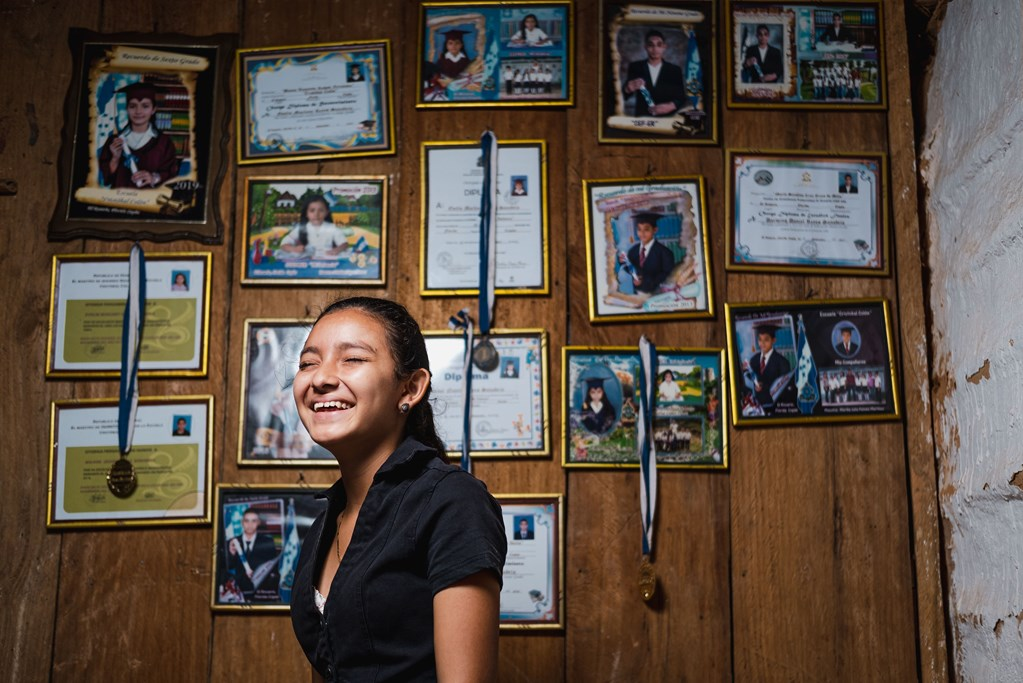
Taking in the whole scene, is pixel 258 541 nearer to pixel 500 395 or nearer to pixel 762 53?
pixel 500 395

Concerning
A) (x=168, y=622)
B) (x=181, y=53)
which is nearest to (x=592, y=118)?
(x=181, y=53)

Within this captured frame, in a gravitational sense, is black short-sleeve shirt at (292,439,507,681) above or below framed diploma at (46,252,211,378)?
below

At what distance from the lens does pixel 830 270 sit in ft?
6.88

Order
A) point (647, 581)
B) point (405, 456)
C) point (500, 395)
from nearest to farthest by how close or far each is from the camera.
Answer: point (405, 456), point (647, 581), point (500, 395)

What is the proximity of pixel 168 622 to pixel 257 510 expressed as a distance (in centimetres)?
30

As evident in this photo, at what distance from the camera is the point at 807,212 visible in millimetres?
2125

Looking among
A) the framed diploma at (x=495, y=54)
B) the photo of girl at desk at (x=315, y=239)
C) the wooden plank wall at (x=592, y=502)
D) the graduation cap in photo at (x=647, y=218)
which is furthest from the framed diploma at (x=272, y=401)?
the graduation cap in photo at (x=647, y=218)

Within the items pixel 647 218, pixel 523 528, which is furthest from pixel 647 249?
pixel 523 528

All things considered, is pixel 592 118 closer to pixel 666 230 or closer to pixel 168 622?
pixel 666 230

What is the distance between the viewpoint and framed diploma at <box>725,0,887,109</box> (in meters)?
2.17

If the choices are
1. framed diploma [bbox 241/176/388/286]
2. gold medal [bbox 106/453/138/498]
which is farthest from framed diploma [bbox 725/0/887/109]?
gold medal [bbox 106/453/138/498]

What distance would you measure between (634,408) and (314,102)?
104 centimetres

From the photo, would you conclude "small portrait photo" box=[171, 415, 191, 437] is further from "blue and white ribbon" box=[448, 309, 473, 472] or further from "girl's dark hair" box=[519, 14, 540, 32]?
"girl's dark hair" box=[519, 14, 540, 32]

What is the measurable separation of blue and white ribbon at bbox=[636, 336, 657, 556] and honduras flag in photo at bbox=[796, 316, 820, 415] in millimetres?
321
